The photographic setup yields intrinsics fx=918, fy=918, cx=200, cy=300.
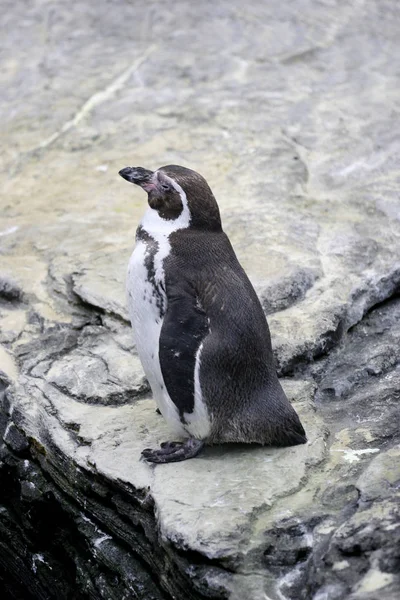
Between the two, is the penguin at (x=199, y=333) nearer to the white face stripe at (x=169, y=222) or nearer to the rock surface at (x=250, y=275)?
the white face stripe at (x=169, y=222)

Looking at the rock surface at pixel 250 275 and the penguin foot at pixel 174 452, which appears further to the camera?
the penguin foot at pixel 174 452

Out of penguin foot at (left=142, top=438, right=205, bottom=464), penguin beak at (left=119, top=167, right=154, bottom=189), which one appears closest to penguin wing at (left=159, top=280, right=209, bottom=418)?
penguin foot at (left=142, top=438, right=205, bottom=464)

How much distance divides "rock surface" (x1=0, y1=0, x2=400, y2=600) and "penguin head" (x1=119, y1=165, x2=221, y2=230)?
740 mm

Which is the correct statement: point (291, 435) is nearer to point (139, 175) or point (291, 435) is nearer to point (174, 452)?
point (174, 452)


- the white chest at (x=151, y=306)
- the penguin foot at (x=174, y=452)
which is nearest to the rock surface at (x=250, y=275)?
the penguin foot at (x=174, y=452)

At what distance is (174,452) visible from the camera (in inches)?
117

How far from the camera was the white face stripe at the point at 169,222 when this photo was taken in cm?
300

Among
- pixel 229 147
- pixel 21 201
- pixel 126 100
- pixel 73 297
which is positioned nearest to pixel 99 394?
pixel 73 297

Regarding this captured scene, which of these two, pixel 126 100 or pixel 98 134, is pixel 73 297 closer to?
pixel 98 134

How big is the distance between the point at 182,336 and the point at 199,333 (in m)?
A: 0.05

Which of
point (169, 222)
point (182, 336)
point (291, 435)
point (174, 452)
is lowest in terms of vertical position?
point (174, 452)

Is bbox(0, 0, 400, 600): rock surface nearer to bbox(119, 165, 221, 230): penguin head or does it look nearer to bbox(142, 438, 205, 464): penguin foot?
bbox(142, 438, 205, 464): penguin foot

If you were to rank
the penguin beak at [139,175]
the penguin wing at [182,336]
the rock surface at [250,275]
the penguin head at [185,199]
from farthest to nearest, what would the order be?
the penguin beak at [139,175] < the penguin head at [185,199] < the penguin wing at [182,336] < the rock surface at [250,275]

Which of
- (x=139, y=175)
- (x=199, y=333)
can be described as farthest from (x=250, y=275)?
(x=199, y=333)
